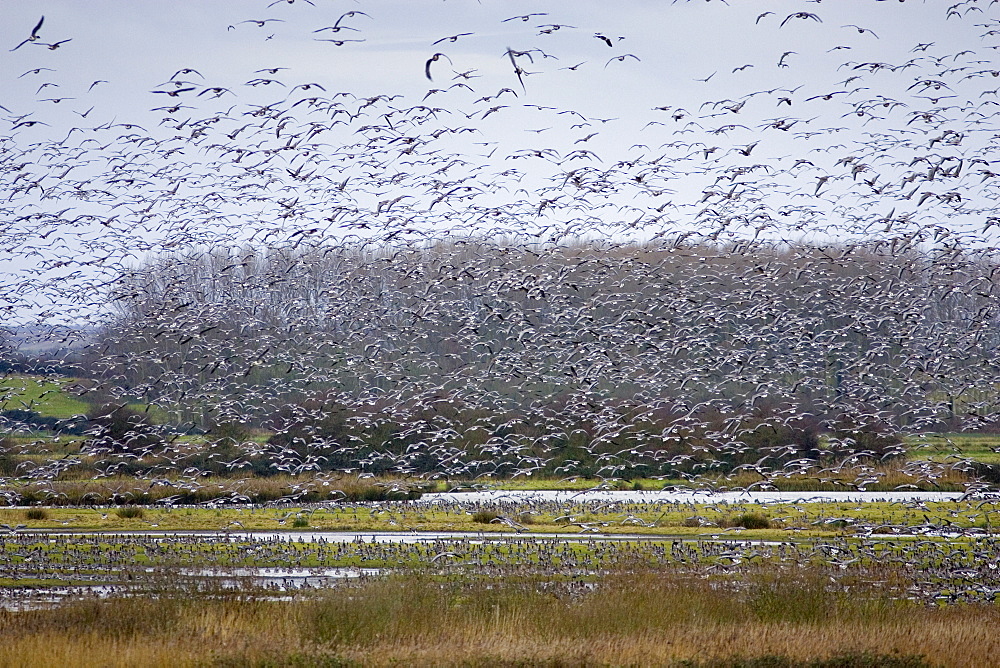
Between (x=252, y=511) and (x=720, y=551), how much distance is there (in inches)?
887

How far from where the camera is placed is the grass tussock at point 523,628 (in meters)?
16.8

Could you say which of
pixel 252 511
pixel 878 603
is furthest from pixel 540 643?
pixel 252 511

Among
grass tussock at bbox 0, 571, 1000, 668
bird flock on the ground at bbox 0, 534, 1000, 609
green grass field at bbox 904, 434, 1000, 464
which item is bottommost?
green grass field at bbox 904, 434, 1000, 464

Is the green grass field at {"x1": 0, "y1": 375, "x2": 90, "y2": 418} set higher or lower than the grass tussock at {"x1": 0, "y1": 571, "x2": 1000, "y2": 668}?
higher

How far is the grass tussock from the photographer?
55.2 feet

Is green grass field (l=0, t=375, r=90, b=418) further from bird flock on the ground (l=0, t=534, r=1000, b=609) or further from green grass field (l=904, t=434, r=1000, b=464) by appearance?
green grass field (l=904, t=434, r=1000, b=464)

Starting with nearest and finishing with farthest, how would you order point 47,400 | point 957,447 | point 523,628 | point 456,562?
point 523,628 < point 456,562 < point 957,447 < point 47,400

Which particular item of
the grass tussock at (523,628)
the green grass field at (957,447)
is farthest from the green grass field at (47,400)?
the grass tussock at (523,628)

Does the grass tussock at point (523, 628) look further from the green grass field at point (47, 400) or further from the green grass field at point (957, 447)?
the green grass field at point (47, 400)

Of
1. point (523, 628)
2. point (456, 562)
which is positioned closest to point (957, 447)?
point (456, 562)

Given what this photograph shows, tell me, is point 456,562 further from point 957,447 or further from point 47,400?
point 47,400

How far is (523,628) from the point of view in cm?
1917

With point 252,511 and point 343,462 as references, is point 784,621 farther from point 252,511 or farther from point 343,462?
point 343,462

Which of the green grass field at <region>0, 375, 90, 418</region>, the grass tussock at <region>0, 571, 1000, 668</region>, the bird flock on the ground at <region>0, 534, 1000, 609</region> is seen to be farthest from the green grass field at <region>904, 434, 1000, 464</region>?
the green grass field at <region>0, 375, 90, 418</region>
